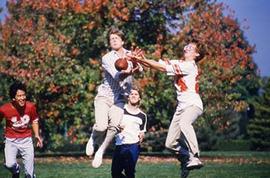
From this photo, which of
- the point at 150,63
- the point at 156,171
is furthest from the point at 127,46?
the point at 150,63

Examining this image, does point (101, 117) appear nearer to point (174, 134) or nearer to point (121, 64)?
point (121, 64)

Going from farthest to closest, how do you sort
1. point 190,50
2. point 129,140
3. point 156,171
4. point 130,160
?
point 156,171 < point 190,50 < point 129,140 < point 130,160

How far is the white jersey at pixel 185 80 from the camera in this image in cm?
1184

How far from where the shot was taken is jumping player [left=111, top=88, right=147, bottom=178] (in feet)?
38.0

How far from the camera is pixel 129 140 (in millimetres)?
11930

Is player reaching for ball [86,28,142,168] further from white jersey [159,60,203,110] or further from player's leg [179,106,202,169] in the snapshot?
player's leg [179,106,202,169]

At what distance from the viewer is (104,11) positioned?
29391 mm

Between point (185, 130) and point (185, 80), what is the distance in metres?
1.03

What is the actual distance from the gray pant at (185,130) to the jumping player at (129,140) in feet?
2.19

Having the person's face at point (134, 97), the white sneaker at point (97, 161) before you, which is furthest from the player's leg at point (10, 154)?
the person's face at point (134, 97)

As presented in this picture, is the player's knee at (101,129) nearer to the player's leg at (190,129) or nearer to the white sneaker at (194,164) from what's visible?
Answer: the player's leg at (190,129)

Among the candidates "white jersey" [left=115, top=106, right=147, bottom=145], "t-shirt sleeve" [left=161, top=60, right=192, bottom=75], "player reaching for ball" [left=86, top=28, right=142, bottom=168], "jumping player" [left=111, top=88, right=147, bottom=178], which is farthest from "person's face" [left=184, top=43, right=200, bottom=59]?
"white jersey" [left=115, top=106, right=147, bottom=145]

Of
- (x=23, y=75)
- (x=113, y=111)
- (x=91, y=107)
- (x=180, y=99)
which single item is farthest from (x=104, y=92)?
(x=23, y=75)

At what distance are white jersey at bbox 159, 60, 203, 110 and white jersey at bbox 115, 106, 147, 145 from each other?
952 mm
